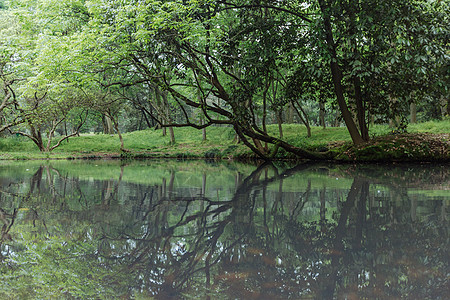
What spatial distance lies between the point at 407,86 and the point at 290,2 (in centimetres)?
527

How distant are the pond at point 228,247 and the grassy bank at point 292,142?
7.74 meters

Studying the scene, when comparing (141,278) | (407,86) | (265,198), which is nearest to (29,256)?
(141,278)

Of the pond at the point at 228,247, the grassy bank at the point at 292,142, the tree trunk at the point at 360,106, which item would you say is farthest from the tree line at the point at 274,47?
the pond at the point at 228,247

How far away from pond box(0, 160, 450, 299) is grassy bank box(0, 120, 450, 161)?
7.74 meters

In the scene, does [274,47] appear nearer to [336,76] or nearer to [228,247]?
[336,76]

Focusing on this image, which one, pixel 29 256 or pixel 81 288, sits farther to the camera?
pixel 29 256

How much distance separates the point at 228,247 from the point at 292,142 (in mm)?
15122

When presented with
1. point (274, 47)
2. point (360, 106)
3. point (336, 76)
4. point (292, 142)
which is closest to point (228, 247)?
point (274, 47)

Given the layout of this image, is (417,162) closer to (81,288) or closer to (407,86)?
(407,86)

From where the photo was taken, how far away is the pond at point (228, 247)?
6.84ft

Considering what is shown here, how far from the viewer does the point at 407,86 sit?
11.5 metres

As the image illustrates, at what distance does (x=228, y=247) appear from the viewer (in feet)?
9.45

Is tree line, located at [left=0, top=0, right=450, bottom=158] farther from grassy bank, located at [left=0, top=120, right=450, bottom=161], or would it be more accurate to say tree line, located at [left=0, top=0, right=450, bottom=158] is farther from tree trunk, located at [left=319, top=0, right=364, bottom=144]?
grassy bank, located at [left=0, top=120, right=450, bottom=161]

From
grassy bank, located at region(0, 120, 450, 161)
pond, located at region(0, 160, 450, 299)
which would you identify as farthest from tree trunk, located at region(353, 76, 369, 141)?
pond, located at region(0, 160, 450, 299)
